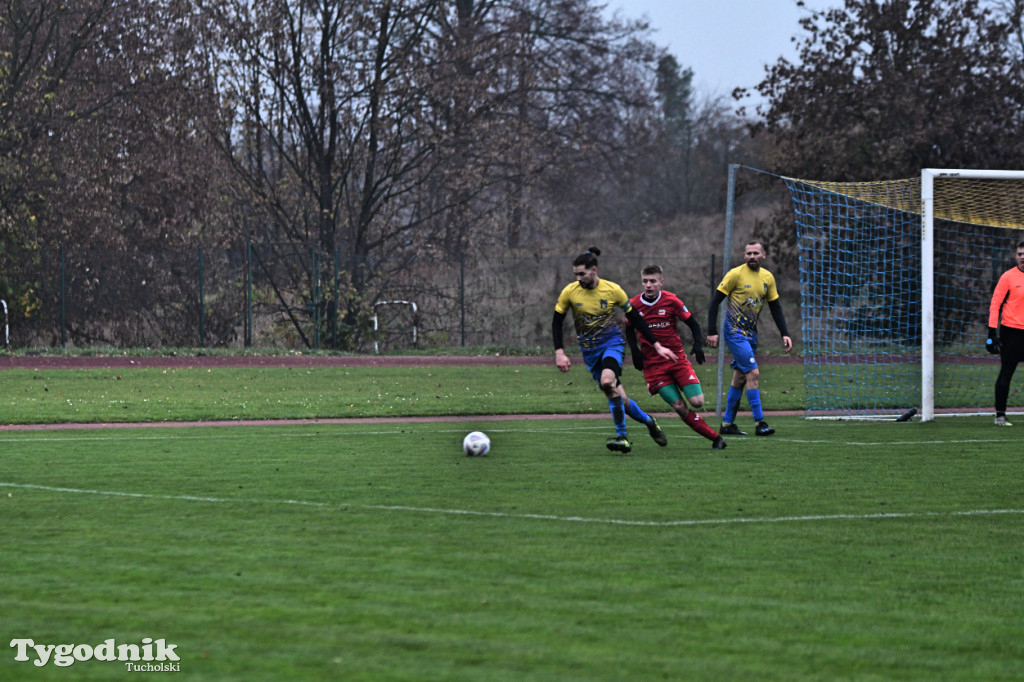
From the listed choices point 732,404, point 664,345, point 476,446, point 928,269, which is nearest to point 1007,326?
point 928,269

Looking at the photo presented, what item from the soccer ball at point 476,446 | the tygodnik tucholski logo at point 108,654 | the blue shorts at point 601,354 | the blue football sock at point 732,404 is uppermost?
the blue shorts at point 601,354

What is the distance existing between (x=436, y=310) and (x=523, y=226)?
679 cm

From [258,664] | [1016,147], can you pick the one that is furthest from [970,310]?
[258,664]

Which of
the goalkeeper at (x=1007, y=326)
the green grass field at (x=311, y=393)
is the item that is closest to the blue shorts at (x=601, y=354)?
the green grass field at (x=311, y=393)

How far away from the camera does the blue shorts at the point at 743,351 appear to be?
1377cm

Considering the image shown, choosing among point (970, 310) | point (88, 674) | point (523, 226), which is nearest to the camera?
point (88, 674)

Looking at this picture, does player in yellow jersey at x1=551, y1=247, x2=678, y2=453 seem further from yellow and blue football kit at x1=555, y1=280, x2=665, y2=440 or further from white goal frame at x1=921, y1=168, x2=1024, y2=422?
white goal frame at x1=921, y1=168, x2=1024, y2=422

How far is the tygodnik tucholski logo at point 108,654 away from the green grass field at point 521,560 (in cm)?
5

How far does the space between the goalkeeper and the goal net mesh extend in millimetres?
1871

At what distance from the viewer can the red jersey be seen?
12.7 metres

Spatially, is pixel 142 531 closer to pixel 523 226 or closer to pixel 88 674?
pixel 88 674

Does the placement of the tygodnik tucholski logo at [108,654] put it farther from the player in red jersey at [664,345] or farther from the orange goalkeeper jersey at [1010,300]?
the orange goalkeeper jersey at [1010,300]

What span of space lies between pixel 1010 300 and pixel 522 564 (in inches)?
424

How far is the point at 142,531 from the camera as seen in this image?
720 centimetres
